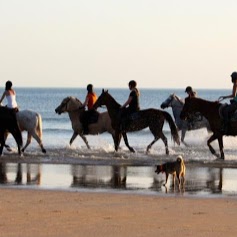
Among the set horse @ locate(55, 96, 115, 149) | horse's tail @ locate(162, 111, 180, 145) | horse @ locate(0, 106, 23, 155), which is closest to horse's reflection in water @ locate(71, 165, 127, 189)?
horse @ locate(0, 106, 23, 155)

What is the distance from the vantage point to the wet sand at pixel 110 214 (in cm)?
1077

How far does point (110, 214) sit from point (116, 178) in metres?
5.63

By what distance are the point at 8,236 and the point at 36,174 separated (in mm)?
8100

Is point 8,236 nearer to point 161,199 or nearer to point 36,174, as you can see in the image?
point 161,199

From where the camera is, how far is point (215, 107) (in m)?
22.6

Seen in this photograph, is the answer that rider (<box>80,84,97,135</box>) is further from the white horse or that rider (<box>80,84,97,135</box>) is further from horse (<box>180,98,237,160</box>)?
horse (<box>180,98,237,160</box>)

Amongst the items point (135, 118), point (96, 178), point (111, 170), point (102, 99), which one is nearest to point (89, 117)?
point (102, 99)

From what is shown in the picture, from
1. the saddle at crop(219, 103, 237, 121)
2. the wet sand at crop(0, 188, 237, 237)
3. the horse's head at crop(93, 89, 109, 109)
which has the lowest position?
the wet sand at crop(0, 188, 237, 237)

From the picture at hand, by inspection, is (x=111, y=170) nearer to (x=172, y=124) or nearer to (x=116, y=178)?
(x=116, y=178)

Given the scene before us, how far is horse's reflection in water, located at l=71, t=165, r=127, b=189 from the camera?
16.4 metres

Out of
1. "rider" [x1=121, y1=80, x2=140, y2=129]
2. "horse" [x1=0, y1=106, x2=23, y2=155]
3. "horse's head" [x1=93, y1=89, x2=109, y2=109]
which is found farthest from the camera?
"horse's head" [x1=93, y1=89, x2=109, y2=109]

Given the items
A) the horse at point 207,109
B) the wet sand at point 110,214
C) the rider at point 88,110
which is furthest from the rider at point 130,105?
the wet sand at point 110,214

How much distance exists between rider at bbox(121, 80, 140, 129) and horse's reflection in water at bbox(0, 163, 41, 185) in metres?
4.20

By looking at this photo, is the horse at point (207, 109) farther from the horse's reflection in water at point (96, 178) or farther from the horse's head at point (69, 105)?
the horse's head at point (69, 105)
